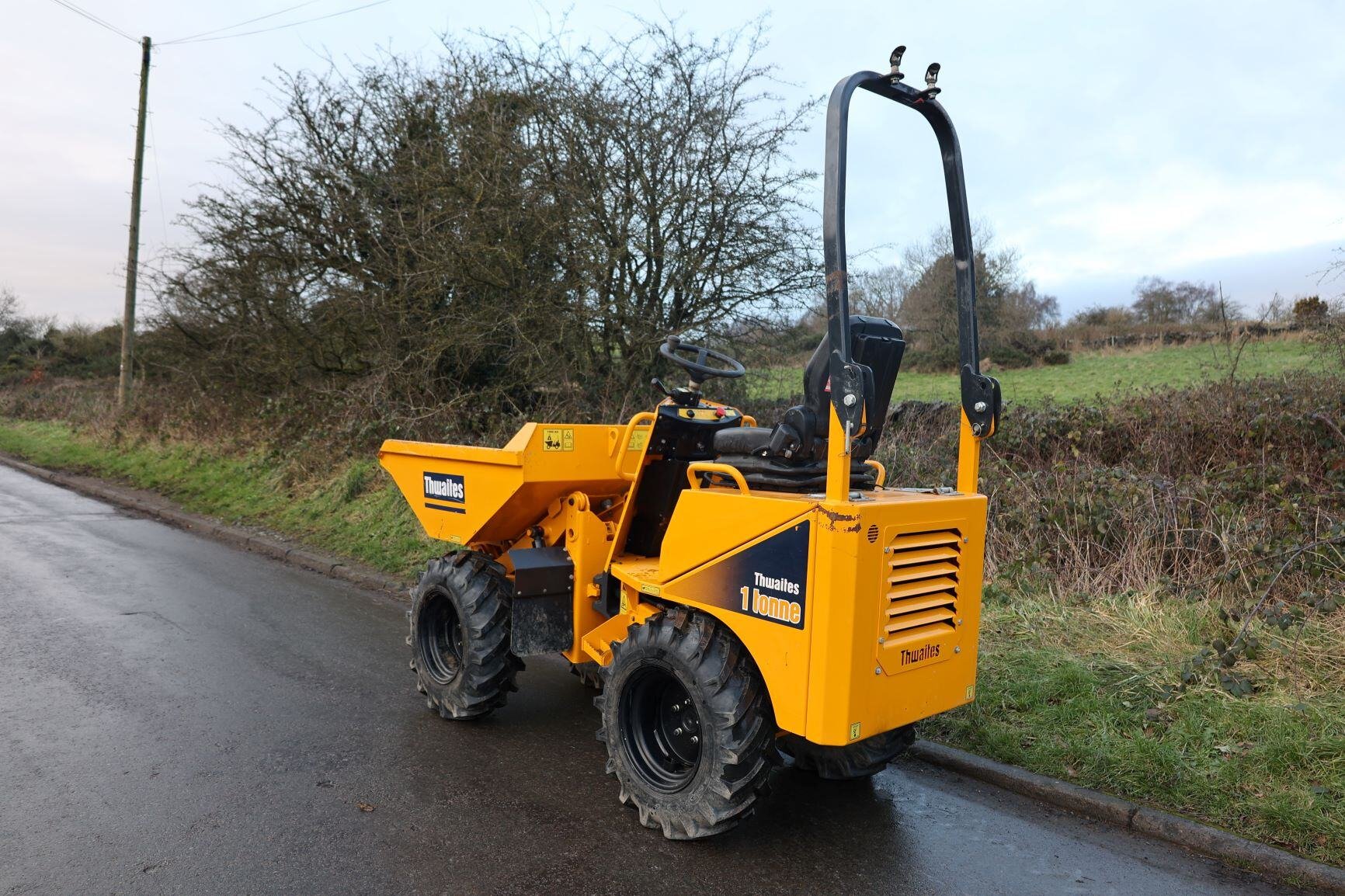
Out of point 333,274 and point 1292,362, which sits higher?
point 333,274

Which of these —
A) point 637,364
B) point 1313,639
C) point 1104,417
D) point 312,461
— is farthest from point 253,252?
point 1313,639

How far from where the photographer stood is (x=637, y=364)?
1041 cm

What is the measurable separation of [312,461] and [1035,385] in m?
11.7

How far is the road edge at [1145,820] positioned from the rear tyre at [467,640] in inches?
83.9

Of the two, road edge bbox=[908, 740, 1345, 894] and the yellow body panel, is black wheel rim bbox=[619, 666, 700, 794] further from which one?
road edge bbox=[908, 740, 1345, 894]

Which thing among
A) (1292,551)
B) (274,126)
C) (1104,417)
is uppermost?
(274,126)

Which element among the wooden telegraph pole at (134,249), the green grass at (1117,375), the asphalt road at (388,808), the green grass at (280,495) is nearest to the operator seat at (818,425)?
the asphalt road at (388,808)

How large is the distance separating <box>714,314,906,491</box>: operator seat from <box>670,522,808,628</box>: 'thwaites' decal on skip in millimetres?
361

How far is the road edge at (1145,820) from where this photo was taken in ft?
11.0

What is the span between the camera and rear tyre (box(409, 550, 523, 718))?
458cm

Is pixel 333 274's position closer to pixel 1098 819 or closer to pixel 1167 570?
pixel 1167 570

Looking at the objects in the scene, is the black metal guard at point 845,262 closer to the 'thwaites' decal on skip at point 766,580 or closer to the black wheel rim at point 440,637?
the 'thwaites' decal on skip at point 766,580

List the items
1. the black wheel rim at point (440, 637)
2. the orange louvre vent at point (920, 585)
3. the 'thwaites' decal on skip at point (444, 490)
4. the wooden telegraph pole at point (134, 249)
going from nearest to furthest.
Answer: the orange louvre vent at point (920, 585)
the 'thwaites' decal on skip at point (444, 490)
the black wheel rim at point (440, 637)
the wooden telegraph pole at point (134, 249)

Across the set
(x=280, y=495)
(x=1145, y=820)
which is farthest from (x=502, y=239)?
(x=1145, y=820)
